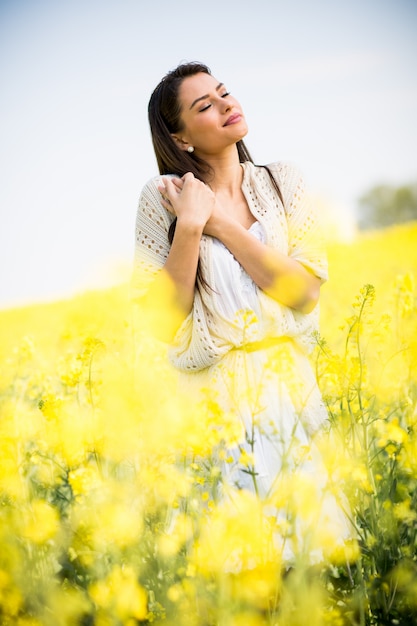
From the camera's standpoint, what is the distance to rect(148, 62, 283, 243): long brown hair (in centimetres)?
253

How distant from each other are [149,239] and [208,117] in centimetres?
51

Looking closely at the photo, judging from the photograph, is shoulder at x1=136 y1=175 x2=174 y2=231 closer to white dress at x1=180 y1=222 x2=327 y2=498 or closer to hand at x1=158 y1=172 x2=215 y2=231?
hand at x1=158 y1=172 x2=215 y2=231

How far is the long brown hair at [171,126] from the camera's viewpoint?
8.30 feet

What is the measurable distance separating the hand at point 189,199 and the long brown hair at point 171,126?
12 cm

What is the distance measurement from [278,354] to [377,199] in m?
49.1

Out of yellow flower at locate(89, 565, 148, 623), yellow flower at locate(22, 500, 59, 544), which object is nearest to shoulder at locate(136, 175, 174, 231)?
yellow flower at locate(22, 500, 59, 544)

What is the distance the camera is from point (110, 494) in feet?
5.46

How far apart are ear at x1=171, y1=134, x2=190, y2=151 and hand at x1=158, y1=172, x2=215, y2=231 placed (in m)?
0.19

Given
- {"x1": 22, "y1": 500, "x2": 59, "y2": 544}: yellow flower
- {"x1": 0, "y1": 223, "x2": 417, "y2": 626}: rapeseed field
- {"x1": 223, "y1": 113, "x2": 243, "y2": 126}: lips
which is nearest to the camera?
{"x1": 0, "y1": 223, "x2": 417, "y2": 626}: rapeseed field

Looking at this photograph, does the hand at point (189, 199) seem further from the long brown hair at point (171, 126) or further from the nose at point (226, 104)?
the nose at point (226, 104)

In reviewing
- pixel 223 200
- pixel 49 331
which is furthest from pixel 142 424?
pixel 49 331

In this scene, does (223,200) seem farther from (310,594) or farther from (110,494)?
(310,594)

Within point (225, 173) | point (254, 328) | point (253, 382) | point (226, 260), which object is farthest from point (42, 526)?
point (225, 173)

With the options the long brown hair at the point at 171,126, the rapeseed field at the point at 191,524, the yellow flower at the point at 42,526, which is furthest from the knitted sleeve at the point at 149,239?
the yellow flower at the point at 42,526
